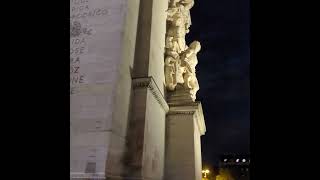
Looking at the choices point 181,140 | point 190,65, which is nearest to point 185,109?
point 181,140

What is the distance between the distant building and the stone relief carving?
6704cm

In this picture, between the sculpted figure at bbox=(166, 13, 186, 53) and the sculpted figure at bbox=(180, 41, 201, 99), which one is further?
the sculpted figure at bbox=(166, 13, 186, 53)

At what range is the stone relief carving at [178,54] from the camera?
37.6ft

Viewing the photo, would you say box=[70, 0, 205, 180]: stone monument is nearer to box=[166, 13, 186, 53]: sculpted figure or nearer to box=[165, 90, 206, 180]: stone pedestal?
box=[165, 90, 206, 180]: stone pedestal

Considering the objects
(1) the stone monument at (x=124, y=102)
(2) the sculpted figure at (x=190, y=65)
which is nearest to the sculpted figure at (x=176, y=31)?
(2) the sculpted figure at (x=190, y=65)

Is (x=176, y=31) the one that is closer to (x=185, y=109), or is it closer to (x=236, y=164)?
(x=185, y=109)

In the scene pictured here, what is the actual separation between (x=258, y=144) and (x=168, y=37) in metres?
10.2

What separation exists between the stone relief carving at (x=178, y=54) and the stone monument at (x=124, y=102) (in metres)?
0.41

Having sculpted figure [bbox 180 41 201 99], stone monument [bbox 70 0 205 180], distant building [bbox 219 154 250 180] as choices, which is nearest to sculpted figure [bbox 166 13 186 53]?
sculpted figure [bbox 180 41 201 99]

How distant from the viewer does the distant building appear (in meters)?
77.2

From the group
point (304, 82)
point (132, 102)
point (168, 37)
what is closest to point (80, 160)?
point (132, 102)

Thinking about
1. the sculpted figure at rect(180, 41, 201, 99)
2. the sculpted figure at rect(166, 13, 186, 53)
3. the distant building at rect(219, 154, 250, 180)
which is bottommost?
the distant building at rect(219, 154, 250, 180)

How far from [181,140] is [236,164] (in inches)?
3024
